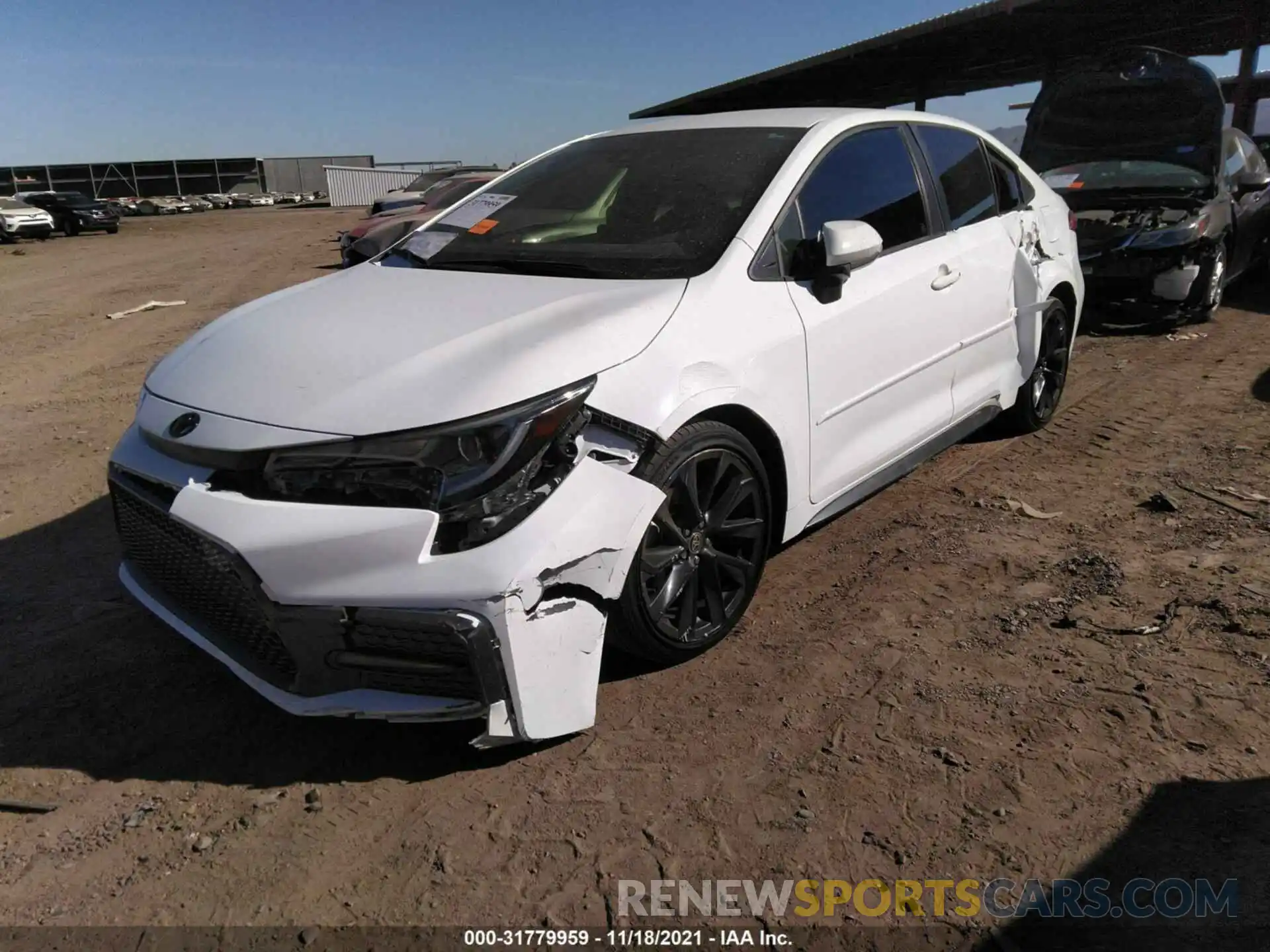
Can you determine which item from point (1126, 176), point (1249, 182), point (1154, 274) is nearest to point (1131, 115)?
point (1126, 176)

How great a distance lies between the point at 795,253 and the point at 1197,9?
49.6 feet

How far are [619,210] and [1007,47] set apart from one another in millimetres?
17082

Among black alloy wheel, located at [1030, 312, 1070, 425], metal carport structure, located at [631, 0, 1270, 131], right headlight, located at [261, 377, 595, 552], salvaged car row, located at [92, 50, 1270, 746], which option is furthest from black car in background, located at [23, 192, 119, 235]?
right headlight, located at [261, 377, 595, 552]

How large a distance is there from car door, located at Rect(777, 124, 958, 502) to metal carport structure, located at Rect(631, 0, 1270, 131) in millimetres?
11542

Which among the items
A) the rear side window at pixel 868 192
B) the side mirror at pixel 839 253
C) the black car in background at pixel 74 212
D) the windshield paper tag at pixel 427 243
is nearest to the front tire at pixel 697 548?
the side mirror at pixel 839 253

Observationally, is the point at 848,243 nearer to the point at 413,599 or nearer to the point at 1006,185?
the point at 413,599

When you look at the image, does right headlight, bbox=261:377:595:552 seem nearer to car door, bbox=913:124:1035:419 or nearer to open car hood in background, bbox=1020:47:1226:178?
car door, bbox=913:124:1035:419

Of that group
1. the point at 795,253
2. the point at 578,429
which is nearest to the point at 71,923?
the point at 578,429

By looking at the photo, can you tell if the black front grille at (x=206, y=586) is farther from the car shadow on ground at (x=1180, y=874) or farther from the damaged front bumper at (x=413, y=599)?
the car shadow on ground at (x=1180, y=874)

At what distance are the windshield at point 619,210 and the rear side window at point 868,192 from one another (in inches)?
6.7

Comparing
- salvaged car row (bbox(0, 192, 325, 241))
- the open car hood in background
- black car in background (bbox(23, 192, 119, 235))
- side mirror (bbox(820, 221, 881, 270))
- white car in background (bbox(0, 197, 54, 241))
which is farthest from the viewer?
black car in background (bbox(23, 192, 119, 235))

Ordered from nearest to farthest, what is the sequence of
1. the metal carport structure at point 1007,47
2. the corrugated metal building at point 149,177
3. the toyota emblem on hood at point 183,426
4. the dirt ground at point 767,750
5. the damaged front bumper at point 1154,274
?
the dirt ground at point 767,750, the toyota emblem on hood at point 183,426, the damaged front bumper at point 1154,274, the metal carport structure at point 1007,47, the corrugated metal building at point 149,177

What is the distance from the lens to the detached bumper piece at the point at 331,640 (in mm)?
2336

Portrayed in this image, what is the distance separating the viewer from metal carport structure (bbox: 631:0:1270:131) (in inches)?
560
